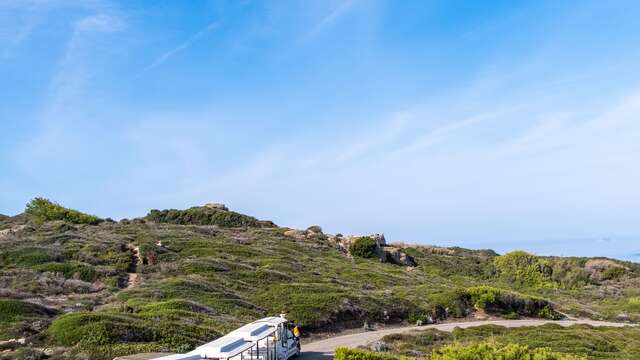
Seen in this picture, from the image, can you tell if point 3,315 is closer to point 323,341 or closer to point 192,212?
point 323,341

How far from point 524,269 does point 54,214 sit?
69.9m

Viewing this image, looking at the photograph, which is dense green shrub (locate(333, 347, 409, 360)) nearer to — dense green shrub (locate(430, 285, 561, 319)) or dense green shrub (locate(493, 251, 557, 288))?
dense green shrub (locate(430, 285, 561, 319))

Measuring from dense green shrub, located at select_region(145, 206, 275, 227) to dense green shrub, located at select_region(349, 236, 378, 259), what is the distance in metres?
22.8

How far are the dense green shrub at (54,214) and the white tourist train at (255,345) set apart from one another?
64493mm

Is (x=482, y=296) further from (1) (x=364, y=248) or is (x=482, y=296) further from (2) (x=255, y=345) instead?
(1) (x=364, y=248)

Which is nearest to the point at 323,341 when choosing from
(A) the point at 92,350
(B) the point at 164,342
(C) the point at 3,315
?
(B) the point at 164,342

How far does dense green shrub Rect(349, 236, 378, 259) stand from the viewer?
6931 cm

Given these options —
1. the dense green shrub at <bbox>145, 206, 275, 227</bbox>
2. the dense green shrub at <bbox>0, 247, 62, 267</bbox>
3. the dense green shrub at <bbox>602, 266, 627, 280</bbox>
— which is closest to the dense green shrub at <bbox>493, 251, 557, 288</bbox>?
the dense green shrub at <bbox>602, 266, 627, 280</bbox>

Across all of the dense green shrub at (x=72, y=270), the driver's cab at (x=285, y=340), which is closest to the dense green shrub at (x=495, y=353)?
the driver's cab at (x=285, y=340)

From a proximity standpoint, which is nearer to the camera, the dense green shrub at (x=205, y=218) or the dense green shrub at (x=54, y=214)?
the dense green shrub at (x=54, y=214)

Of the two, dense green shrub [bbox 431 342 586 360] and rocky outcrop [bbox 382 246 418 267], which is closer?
dense green shrub [bbox 431 342 586 360]

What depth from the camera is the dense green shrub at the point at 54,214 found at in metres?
76.1

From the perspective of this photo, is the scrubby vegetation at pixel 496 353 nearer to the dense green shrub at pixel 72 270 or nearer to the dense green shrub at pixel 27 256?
the dense green shrub at pixel 72 270

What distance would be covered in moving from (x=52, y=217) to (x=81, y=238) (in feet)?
84.6
